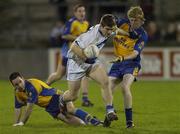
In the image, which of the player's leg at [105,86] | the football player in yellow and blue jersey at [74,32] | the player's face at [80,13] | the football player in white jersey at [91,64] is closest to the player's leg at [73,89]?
the football player in white jersey at [91,64]

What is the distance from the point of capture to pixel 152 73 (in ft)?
84.9

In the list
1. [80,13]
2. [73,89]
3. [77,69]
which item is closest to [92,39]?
[77,69]

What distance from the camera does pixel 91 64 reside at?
1263 cm

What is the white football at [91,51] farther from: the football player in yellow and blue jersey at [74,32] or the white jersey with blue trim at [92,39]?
the football player in yellow and blue jersey at [74,32]

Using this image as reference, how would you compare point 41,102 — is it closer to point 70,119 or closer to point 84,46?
point 70,119

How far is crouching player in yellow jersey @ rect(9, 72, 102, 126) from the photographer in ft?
42.0

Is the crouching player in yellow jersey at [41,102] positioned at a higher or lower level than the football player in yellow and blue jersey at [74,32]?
lower

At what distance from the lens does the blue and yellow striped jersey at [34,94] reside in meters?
12.8

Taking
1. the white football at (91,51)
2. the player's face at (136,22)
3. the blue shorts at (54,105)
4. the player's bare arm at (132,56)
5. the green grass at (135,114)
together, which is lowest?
the green grass at (135,114)

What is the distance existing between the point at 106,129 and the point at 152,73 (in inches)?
536

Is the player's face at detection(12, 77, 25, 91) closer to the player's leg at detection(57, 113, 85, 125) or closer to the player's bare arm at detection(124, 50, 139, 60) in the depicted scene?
the player's leg at detection(57, 113, 85, 125)

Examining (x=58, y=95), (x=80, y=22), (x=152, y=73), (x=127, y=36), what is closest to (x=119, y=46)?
(x=127, y=36)

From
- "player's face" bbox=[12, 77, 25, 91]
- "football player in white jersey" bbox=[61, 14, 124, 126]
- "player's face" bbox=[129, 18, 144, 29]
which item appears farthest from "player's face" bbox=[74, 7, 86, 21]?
"player's face" bbox=[12, 77, 25, 91]

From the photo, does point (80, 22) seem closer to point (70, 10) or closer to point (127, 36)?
point (127, 36)
